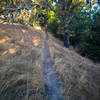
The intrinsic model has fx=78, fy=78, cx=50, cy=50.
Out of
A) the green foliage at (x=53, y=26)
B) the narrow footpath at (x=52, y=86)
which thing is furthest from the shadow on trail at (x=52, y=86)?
the green foliage at (x=53, y=26)

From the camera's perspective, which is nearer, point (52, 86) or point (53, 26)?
point (52, 86)

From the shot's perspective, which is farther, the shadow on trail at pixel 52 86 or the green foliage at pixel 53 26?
the green foliage at pixel 53 26

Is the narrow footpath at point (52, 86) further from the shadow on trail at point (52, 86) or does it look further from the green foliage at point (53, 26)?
the green foliage at point (53, 26)

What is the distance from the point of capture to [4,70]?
147cm

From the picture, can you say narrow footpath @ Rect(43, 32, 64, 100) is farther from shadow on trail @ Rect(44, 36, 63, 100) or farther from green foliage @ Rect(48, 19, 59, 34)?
green foliage @ Rect(48, 19, 59, 34)

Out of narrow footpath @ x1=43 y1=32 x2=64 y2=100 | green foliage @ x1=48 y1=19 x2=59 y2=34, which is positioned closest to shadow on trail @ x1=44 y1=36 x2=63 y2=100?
narrow footpath @ x1=43 y1=32 x2=64 y2=100

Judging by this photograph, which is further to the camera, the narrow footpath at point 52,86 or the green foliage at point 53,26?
the green foliage at point 53,26

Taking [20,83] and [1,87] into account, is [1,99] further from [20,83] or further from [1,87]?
[20,83]

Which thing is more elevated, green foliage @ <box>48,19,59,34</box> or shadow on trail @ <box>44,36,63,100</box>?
green foliage @ <box>48,19,59,34</box>

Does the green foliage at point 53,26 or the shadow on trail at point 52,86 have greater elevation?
the green foliage at point 53,26

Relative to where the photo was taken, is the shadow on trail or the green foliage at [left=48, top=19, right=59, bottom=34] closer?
the shadow on trail

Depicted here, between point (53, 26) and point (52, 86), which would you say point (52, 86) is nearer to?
point (52, 86)

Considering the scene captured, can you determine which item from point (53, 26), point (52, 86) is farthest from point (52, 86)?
point (53, 26)

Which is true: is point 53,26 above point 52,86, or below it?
above
